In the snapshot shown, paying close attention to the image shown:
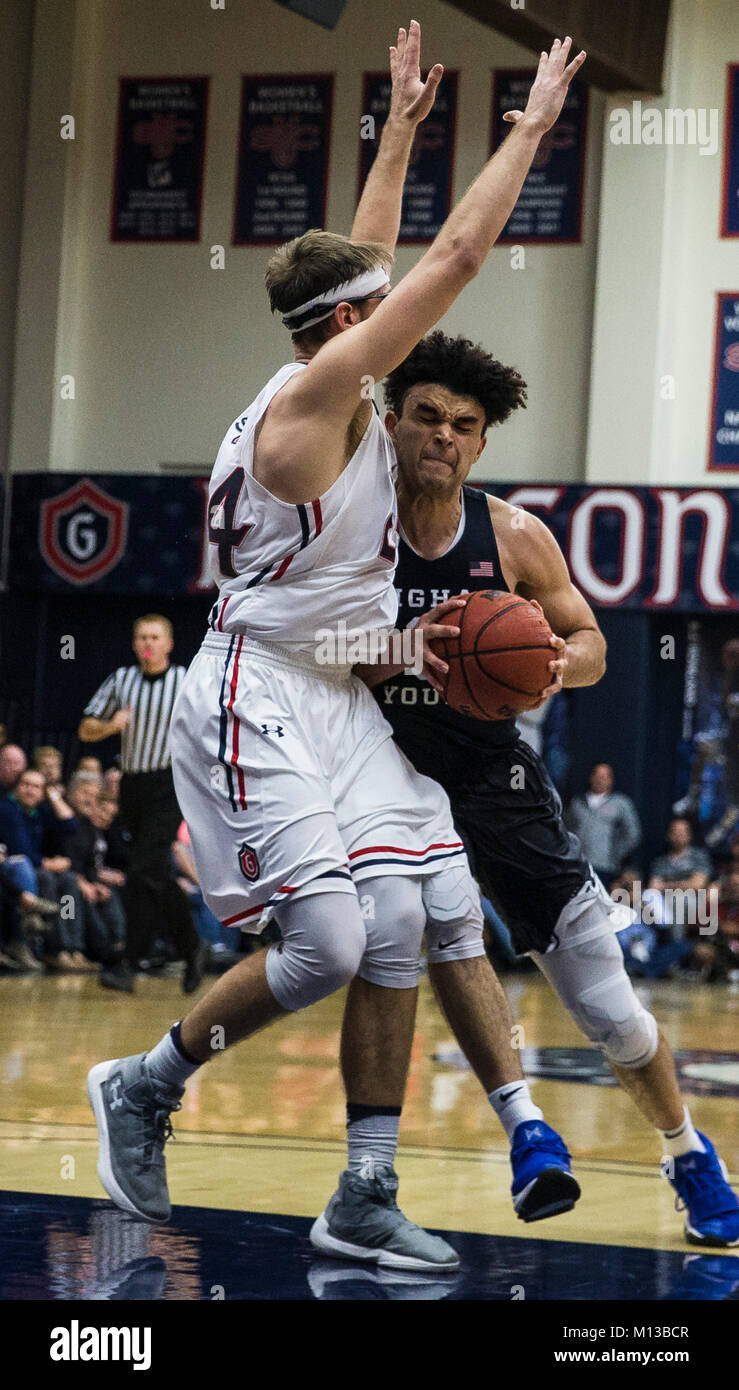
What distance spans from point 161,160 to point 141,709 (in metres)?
7.74

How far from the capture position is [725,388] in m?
14.1

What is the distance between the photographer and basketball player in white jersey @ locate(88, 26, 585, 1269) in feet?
10.7

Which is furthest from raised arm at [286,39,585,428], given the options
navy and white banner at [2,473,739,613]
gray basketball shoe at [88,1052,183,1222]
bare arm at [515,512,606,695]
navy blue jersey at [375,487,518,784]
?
navy and white banner at [2,473,739,613]

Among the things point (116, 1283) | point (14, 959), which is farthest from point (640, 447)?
point (116, 1283)

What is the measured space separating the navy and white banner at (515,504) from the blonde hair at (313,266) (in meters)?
9.55

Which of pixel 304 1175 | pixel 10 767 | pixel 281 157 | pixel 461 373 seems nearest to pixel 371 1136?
pixel 304 1175

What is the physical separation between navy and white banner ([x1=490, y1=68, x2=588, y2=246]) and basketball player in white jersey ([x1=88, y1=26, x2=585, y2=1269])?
36.0ft

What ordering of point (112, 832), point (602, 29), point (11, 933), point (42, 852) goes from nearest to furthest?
point (11, 933) → point (42, 852) → point (112, 832) → point (602, 29)

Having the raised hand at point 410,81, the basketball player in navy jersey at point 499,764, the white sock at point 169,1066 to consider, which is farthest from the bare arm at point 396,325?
the white sock at point 169,1066

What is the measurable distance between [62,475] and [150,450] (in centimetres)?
77

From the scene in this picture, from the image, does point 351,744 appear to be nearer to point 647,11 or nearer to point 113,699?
point 113,699

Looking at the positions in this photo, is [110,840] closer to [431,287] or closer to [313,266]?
[313,266]

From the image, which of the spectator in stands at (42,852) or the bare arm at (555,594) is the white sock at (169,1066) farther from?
the spectator in stands at (42,852)

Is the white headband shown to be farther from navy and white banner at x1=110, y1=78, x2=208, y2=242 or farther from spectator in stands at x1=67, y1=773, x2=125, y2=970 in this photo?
navy and white banner at x1=110, y1=78, x2=208, y2=242
